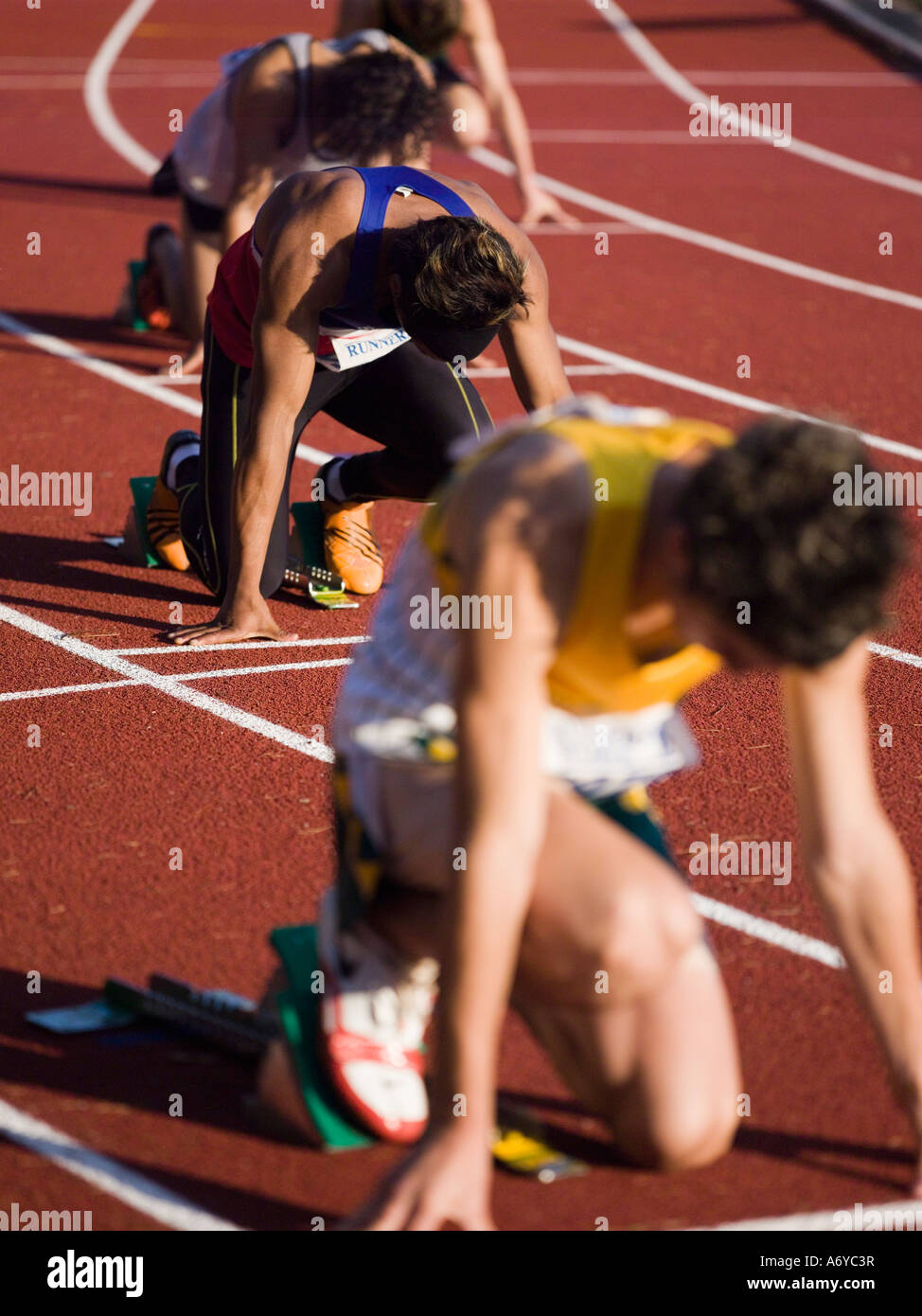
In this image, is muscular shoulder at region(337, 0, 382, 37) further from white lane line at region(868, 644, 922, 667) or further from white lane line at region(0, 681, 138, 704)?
white lane line at region(0, 681, 138, 704)

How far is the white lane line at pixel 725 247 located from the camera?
10.4 metres

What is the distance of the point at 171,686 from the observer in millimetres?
5152

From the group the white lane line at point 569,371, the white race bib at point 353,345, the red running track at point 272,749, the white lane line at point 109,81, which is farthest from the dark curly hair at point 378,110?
the white lane line at point 109,81

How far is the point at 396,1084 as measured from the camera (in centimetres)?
303

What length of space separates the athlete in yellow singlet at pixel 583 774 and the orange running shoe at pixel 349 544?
9.74 feet

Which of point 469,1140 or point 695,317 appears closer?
point 469,1140

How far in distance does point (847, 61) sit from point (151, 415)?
42.0 ft

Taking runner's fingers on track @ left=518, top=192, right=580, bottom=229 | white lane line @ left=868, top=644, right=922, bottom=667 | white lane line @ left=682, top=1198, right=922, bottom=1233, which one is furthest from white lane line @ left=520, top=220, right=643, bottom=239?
white lane line @ left=682, top=1198, right=922, bottom=1233

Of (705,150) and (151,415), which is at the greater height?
(705,150)

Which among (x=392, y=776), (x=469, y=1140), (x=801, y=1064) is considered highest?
(x=392, y=776)

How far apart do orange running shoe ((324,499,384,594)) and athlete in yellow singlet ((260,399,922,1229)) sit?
2969 mm

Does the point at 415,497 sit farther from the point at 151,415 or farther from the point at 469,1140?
the point at 469,1140

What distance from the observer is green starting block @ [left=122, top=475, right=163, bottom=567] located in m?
6.09

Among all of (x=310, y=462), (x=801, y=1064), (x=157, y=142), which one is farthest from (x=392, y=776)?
(x=157, y=142)
